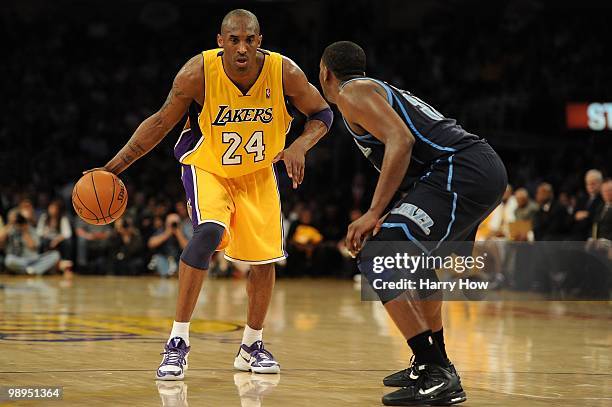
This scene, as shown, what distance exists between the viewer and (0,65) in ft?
67.5

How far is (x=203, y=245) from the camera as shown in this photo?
213 inches

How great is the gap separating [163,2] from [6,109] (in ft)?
15.2

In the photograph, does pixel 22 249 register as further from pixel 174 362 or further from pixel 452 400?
pixel 452 400

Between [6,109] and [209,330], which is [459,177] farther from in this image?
[6,109]

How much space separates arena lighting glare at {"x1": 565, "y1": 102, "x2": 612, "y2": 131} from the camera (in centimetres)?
1593

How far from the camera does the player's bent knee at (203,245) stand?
5.41 m

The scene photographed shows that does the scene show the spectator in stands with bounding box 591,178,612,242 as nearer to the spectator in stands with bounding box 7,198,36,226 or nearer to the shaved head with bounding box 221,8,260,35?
the shaved head with bounding box 221,8,260,35

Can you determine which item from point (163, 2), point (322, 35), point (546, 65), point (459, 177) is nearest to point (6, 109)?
point (163, 2)

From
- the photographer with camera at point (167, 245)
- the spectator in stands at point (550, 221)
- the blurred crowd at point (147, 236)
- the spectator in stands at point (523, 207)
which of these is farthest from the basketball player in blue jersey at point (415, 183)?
the photographer with camera at point (167, 245)

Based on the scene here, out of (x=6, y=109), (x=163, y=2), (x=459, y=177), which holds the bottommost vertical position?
(x=459, y=177)

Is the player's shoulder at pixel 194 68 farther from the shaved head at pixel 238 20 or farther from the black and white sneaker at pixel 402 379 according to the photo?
the black and white sneaker at pixel 402 379

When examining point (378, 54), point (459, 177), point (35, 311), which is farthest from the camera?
point (378, 54)

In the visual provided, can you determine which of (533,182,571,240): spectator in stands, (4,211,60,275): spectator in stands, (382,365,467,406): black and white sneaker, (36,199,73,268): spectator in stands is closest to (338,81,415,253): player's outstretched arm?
(382,365,467,406): black and white sneaker

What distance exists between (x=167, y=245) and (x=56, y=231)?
71.8 inches
